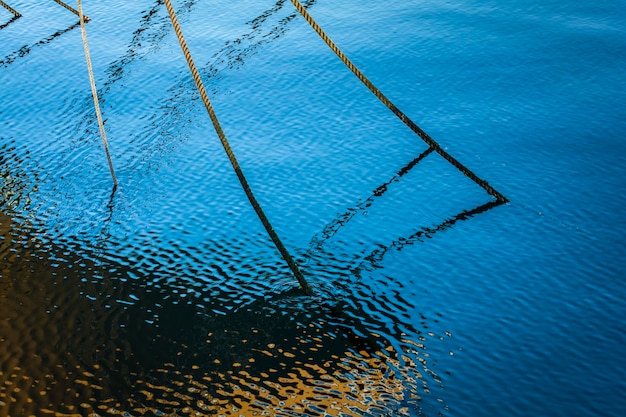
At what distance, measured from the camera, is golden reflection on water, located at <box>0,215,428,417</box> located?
11.3m

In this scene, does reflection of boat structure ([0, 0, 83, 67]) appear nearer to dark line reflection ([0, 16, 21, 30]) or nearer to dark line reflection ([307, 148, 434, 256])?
dark line reflection ([0, 16, 21, 30])

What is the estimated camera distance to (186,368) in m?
12.1

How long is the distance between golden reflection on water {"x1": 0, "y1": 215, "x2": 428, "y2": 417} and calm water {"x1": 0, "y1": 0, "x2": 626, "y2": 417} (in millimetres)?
46

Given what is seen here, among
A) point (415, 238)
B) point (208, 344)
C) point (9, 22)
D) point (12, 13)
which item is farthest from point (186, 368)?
point (12, 13)

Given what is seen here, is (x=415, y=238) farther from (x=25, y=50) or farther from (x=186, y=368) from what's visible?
(x=25, y=50)

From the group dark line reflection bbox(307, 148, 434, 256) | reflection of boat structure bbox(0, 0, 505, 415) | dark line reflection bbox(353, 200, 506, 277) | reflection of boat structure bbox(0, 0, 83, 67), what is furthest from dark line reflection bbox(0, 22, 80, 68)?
dark line reflection bbox(353, 200, 506, 277)

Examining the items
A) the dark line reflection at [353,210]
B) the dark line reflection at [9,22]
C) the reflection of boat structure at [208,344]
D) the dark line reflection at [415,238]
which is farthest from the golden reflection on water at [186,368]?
the dark line reflection at [9,22]

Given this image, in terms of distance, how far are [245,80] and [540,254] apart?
37.2ft

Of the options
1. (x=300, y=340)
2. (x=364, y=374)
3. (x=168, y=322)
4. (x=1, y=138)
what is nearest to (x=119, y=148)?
(x=1, y=138)

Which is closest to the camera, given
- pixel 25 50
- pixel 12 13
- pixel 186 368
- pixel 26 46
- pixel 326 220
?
pixel 186 368

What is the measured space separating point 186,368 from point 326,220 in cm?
528

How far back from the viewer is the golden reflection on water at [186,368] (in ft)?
37.0

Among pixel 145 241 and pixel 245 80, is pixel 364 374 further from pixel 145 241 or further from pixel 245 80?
pixel 245 80

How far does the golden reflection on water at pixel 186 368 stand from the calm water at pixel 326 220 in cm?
5
